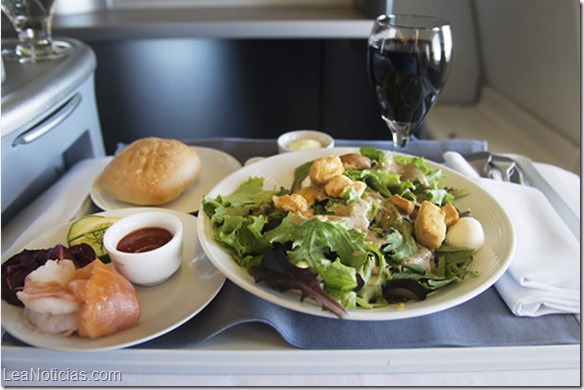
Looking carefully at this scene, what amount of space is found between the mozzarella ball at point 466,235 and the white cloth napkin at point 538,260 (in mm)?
69

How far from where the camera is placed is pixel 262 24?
1889 mm

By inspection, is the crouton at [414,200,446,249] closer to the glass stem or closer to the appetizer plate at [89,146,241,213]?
the glass stem

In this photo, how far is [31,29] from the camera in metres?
1.25

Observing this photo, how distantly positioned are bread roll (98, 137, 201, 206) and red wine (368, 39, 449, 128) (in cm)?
43

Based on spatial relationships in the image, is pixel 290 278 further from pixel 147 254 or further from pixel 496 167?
pixel 496 167

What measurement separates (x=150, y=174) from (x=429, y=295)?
60cm

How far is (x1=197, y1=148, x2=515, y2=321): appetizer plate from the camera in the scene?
2.06 ft

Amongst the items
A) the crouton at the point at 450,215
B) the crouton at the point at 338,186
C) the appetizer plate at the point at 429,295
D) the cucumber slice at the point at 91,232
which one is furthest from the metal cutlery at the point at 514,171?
the cucumber slice at the point at 91,232

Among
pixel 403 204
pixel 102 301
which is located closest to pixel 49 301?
pixel 102 301

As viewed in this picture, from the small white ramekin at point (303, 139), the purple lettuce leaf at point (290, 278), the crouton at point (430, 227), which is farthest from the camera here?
the small white ramekin at point (303, 139)

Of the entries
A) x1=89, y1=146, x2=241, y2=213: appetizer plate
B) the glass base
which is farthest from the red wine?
the glass base

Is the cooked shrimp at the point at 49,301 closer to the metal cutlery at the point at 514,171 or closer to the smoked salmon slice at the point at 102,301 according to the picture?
the smoked salmon slice at the point at 102,301

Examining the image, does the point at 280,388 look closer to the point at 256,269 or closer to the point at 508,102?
the point at 256,269

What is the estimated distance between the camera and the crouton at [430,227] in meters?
0.74
